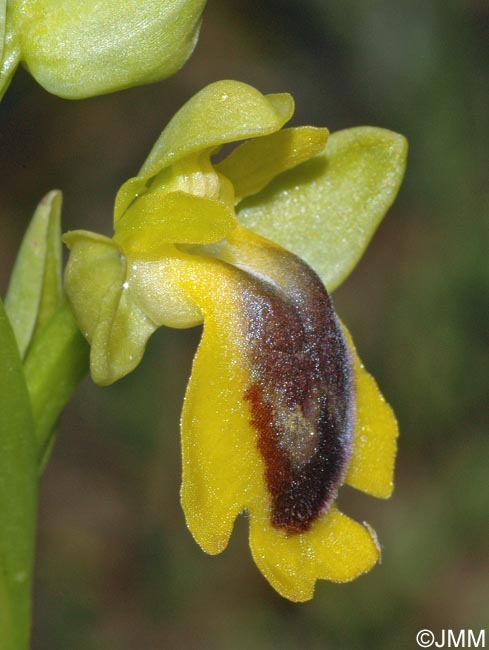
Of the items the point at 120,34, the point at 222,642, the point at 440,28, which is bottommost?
the point at 222,642

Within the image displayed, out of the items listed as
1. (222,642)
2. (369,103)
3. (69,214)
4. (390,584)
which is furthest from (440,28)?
(222,642)

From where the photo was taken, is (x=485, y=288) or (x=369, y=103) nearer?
(x=485, y=288)

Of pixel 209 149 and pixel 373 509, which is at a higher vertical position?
pixel 209 149

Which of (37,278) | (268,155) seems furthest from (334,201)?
(37,278)

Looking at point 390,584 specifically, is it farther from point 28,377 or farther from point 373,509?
point 28,377

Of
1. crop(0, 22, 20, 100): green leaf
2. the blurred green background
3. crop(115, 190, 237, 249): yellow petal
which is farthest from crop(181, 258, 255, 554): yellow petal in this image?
the blurred green background

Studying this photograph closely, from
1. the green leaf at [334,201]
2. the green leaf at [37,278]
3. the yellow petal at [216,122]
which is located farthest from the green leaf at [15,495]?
the green leaf at [334,201]
